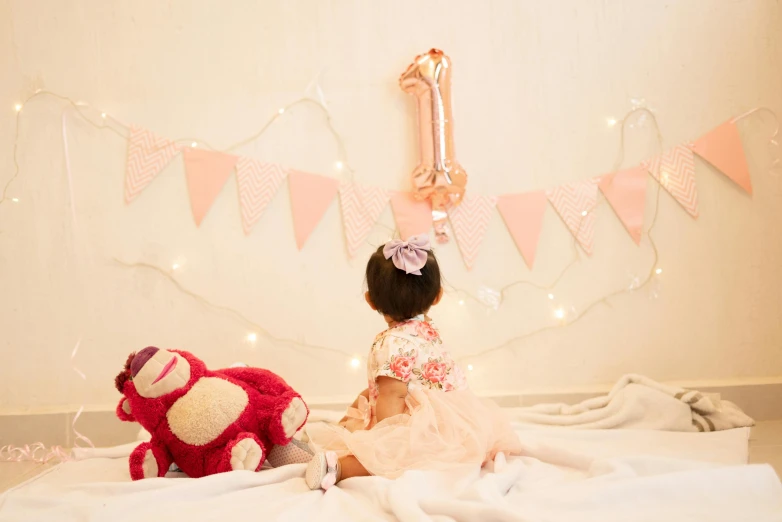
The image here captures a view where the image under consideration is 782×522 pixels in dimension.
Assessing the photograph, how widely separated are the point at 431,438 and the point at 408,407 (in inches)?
5.5

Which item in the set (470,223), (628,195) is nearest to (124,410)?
(470,223)

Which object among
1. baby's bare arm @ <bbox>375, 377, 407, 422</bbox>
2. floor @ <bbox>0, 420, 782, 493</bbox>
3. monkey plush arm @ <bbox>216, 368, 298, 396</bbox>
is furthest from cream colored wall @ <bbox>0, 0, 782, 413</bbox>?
baby's bare arm @ <bbox>375, 377, 407, 422</bbox>

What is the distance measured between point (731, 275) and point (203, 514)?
2025 mm

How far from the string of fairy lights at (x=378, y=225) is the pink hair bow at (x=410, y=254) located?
27.2 inches

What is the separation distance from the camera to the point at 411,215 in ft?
7.72

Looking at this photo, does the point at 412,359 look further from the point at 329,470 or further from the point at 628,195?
the point at 628,195

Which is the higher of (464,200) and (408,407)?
(464,200)

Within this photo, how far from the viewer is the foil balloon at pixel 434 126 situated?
2240mm

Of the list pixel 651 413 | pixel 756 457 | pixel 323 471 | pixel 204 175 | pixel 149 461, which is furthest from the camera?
pixel 204 175

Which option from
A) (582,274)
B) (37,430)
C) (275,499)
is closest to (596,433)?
(582,274)

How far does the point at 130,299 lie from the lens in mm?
2346

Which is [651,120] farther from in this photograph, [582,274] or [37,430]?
[37,430]

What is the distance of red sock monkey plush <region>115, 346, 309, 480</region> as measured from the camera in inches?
60.3

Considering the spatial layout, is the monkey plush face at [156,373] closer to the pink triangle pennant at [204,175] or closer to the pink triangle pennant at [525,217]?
the pink triangle pennant at [204,175]
